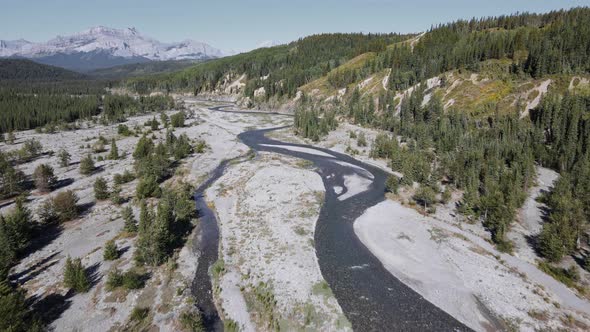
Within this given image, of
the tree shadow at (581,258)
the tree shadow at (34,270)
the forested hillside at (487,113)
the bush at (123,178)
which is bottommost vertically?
the tree shadow at (34,270)

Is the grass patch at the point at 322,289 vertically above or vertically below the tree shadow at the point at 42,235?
above

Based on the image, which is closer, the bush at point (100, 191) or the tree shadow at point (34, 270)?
the tree shadow at point (34, 270)

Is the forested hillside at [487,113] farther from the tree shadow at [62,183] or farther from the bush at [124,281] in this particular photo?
the tree shadow at [62,183]

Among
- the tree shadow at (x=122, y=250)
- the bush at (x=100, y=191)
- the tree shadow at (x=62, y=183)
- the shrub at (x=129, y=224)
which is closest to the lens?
the tree shadow at (x=122, y=250)

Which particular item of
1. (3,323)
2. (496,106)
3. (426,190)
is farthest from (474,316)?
(496,106)

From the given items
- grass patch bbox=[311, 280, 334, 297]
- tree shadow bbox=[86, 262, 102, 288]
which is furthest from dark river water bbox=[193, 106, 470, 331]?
tree shadow bbox=[86, 262, 102, 288]

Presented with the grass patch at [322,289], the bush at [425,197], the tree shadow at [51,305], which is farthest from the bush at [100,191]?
the bush at [425,197]

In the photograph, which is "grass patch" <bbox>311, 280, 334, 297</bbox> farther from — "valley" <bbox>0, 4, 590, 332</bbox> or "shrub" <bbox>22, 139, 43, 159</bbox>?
"shrub" <bbox>22, 139, 43, 159</bbox>
